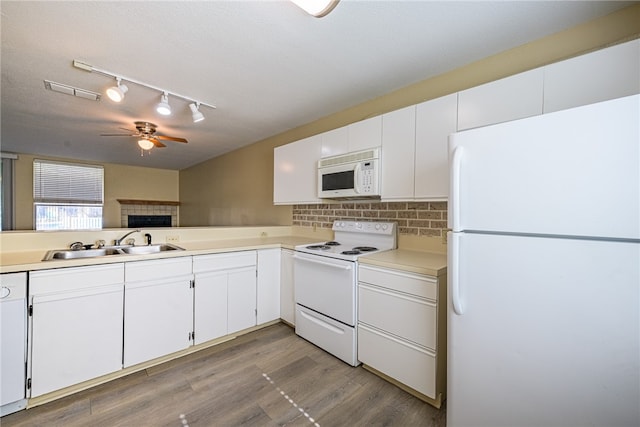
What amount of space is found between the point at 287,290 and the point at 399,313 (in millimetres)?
1340

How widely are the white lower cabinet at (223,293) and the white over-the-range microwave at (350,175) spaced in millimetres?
1028

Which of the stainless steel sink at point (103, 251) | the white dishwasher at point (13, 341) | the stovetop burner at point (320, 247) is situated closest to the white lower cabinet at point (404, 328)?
the stovetop burner at point (320, 247)

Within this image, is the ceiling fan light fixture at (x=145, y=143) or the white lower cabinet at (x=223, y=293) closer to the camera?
the white lower cabinet at (x=223, y=293)

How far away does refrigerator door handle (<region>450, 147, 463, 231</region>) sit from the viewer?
1.28 meters

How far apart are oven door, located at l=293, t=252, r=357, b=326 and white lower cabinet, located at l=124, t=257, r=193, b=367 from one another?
97 cm

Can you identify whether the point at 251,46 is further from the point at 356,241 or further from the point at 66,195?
the point at 66,195

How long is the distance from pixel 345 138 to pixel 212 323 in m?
2.09

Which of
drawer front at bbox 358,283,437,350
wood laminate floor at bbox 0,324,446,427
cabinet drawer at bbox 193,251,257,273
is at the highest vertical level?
cabinet drawer at bbox 193,251,257,273

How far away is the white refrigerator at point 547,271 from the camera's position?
0.91 m

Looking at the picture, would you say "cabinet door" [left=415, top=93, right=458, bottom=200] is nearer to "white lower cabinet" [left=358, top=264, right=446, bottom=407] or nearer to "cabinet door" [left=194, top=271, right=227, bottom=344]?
"white lower cabinet" [left=358, top=264, right=446, bottom=407]

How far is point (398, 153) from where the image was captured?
6.75 ft

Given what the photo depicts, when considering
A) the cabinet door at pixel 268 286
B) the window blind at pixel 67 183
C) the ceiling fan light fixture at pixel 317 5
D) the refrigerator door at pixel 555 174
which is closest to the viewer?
the refrigerator door at pixel 555 174

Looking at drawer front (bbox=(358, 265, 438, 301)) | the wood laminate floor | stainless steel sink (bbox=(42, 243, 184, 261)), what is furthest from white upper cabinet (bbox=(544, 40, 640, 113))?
stainless steel sink (bbox=(42, 243, 184, 261))

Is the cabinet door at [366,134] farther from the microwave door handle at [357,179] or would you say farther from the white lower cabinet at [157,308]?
the white lower cabinet at [157,308]
